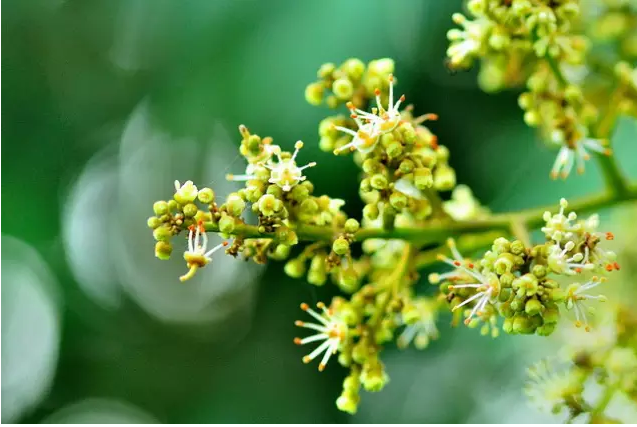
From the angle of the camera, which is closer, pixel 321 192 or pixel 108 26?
pixel 321 192

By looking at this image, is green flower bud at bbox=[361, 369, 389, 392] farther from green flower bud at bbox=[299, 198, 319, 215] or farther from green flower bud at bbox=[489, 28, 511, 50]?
green flower bud at bbox=[489, 28, 511, 50]

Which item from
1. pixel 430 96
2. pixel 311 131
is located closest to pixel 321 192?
pixel 311 131

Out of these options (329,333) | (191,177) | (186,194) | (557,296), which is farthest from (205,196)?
(191,177)

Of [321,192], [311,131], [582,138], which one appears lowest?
[321,192]

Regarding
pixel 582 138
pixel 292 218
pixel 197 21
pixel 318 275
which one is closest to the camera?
pixel 292 218

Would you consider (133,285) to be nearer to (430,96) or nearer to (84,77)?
(84,77)

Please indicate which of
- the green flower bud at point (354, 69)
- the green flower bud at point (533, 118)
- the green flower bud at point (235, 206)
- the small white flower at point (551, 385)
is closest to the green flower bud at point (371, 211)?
the green flower bud at point (235, 206)

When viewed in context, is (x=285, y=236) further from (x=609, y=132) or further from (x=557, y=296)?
(x=609, y=132)

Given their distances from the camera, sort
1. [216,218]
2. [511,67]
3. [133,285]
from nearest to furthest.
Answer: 1. [216,218]
2. [511,67]
3. [133,285]

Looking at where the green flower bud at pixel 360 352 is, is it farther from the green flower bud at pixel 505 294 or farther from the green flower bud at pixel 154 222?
the green flower bud at pixel 154 222
